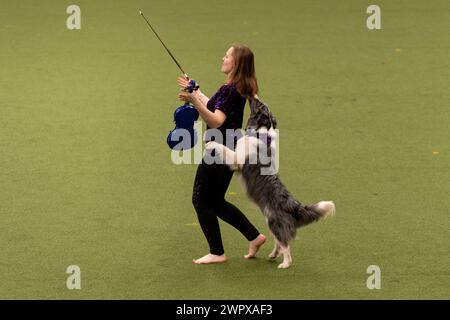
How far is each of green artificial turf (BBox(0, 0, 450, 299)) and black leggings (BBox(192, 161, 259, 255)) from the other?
0.22m

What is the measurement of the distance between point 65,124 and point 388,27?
5096 mm

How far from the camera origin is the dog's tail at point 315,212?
583cm

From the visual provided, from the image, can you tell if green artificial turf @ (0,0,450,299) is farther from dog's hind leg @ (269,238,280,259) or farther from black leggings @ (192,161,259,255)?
black leggings @ (192,161,259,255)

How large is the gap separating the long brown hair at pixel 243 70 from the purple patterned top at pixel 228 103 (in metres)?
0.04

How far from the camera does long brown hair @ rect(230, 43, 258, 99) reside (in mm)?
5770

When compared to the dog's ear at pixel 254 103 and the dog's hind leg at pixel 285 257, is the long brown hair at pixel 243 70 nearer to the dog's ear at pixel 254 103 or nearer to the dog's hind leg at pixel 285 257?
the dog's ear at pixel 254 103

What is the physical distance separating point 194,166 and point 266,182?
7.30 feet

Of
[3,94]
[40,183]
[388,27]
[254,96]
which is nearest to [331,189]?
[254,96]

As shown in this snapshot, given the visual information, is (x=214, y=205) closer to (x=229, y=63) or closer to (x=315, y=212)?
(x=315, y=212)

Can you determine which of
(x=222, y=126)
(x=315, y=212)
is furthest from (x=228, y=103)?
(x=315, y=212)

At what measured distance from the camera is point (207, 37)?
38.3 feet

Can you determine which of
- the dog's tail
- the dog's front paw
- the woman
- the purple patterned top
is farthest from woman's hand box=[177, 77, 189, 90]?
the dog's tail

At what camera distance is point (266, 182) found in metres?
5.84

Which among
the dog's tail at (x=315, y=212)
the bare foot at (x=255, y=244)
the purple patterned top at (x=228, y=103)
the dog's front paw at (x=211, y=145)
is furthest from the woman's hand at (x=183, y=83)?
the bare foot at (x=255, y=244)
